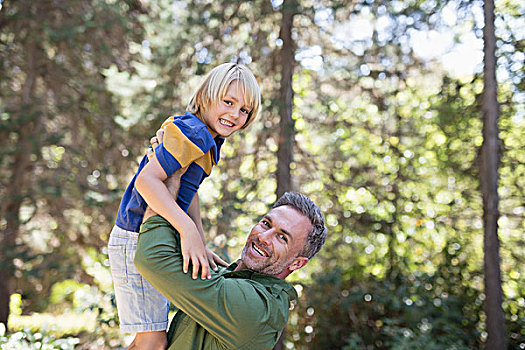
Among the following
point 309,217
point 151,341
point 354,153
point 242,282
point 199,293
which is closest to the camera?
point 199,293

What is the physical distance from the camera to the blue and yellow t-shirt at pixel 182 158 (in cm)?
172

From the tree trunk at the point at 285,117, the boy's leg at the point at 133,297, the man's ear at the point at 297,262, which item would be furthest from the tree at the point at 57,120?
the man's ear at the point at 297,262

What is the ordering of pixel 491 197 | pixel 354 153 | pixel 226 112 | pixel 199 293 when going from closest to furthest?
pixel 199 293, pixel 226 112, pixel 491 197, pixel 354 153

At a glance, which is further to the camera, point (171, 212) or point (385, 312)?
point (385, 312)

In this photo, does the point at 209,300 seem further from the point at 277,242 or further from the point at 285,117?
the point at 285,117

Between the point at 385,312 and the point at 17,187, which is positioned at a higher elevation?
the point at 17,187

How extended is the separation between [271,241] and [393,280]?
5.46 meters

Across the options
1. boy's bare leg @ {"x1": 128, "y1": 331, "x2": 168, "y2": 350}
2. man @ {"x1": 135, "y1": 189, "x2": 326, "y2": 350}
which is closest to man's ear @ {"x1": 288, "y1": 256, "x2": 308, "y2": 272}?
Result: man @ {"x1": 135, "y1": 189, "x2": 326, "y2": 350}

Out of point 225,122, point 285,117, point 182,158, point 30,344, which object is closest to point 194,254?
point 182,158

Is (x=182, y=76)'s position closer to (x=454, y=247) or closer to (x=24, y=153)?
(x=24, y=153)

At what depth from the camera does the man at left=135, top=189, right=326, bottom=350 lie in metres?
1.56

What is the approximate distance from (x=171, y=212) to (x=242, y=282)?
0.34 metres

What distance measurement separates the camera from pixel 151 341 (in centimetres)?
181

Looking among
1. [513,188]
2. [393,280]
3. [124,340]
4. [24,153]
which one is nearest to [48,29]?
[24,153]
